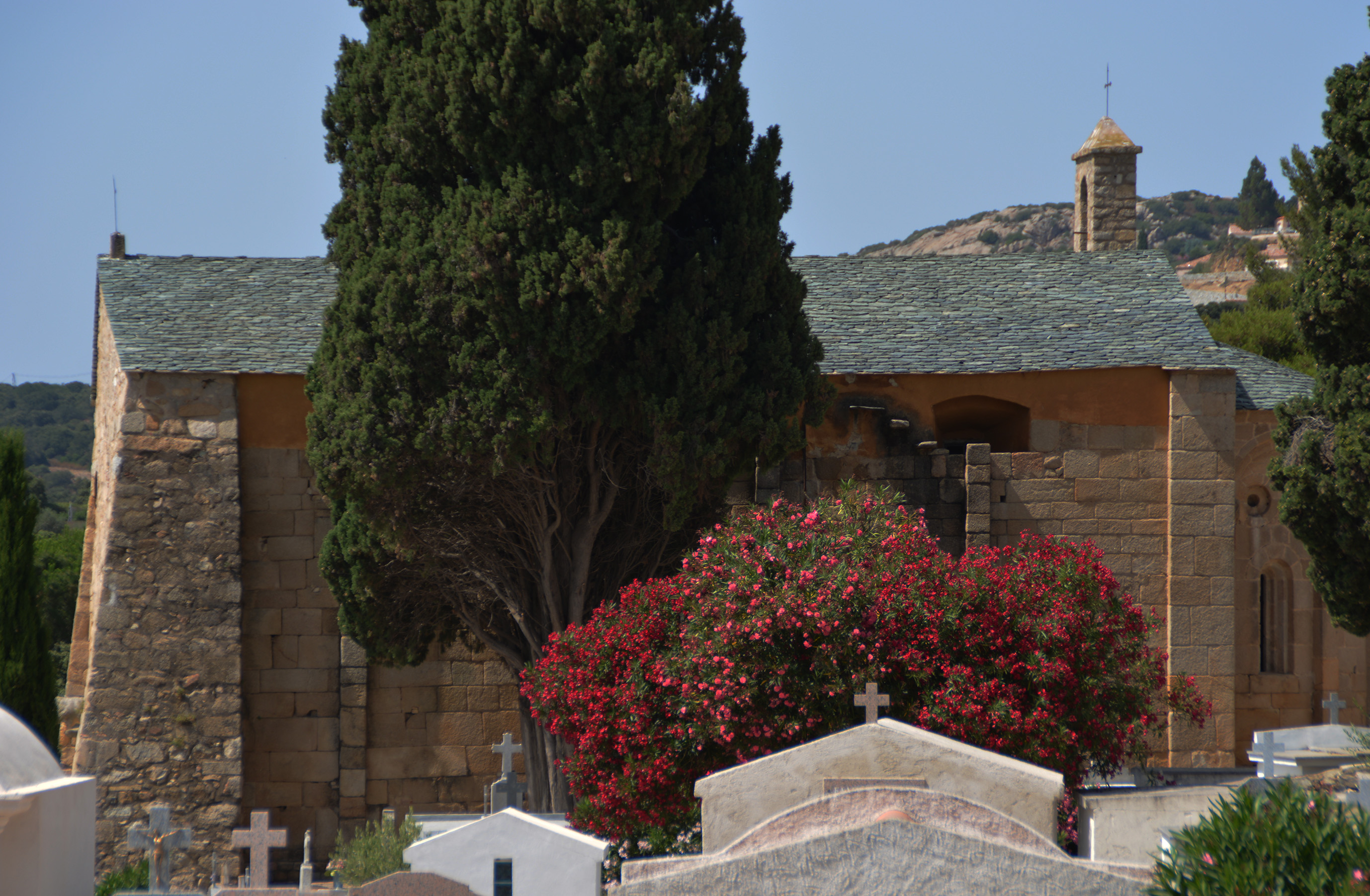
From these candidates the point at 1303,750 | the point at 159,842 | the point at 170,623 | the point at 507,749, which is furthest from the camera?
the point at 170,623

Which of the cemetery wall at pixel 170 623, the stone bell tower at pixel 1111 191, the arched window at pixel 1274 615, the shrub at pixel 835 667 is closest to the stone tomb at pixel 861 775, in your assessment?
the shrub at pixel 835 667

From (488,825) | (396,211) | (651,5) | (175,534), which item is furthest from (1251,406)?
(175,534)

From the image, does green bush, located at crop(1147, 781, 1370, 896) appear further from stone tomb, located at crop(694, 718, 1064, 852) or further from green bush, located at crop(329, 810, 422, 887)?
green bush, located at crop(329, 810, 422, 887)

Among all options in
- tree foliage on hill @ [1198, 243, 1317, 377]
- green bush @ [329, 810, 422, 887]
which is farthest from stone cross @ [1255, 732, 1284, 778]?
tree foliage on hill @ [1198, 243, 1317, 377]

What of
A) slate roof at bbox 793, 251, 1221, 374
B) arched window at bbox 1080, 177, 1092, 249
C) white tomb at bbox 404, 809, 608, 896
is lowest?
white tomb at bbox 404, 809, 608, 896

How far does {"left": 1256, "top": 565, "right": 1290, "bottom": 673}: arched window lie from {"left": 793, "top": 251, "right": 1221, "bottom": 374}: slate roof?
299 cm

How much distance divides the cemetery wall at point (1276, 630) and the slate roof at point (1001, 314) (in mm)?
1645

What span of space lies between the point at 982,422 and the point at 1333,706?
4.66 m

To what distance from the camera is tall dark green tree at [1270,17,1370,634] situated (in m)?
9.95

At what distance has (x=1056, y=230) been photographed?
8006 cm

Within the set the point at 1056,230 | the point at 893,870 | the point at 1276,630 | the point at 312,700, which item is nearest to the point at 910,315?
the point at 1276,630

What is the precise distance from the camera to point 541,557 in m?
11.6

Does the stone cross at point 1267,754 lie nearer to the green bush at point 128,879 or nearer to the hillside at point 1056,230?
the green bush at point 128,879

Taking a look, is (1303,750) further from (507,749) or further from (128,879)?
(128,879)
